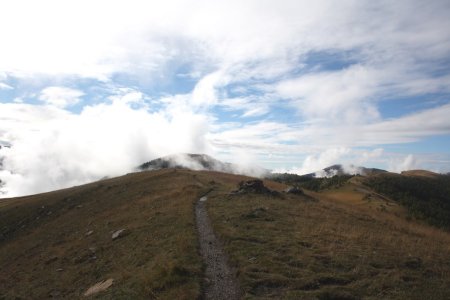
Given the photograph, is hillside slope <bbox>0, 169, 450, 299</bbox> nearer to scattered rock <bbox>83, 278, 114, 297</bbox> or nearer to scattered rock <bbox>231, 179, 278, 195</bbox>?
scattered rock <bbox>231, 179, 278, 195</bbox>

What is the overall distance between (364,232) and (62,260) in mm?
28447

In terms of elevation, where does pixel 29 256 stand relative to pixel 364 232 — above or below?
below

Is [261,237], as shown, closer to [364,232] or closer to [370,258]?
[370,258]

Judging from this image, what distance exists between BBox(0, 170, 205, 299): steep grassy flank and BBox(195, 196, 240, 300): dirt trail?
60cm

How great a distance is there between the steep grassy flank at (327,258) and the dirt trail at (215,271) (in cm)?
56

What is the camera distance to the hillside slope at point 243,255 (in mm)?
16578

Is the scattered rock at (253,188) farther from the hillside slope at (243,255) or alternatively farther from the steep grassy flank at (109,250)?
the steep grassy flank at (109,250)

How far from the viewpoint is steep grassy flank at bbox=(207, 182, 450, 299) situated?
16.0 meters

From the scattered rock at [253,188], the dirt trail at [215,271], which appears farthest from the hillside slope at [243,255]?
the dirt trail at [215,271]

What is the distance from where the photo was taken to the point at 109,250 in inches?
1150

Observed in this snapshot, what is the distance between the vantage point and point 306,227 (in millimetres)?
28609

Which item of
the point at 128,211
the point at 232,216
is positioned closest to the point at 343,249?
the point at 232,216

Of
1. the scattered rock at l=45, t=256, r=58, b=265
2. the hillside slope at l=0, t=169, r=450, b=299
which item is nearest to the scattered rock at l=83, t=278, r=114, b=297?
the hillside slope at l=0, t=169, r=450, b=299

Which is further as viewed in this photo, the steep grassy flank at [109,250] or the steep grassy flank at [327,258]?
the steep grassy flank at [109,250]
